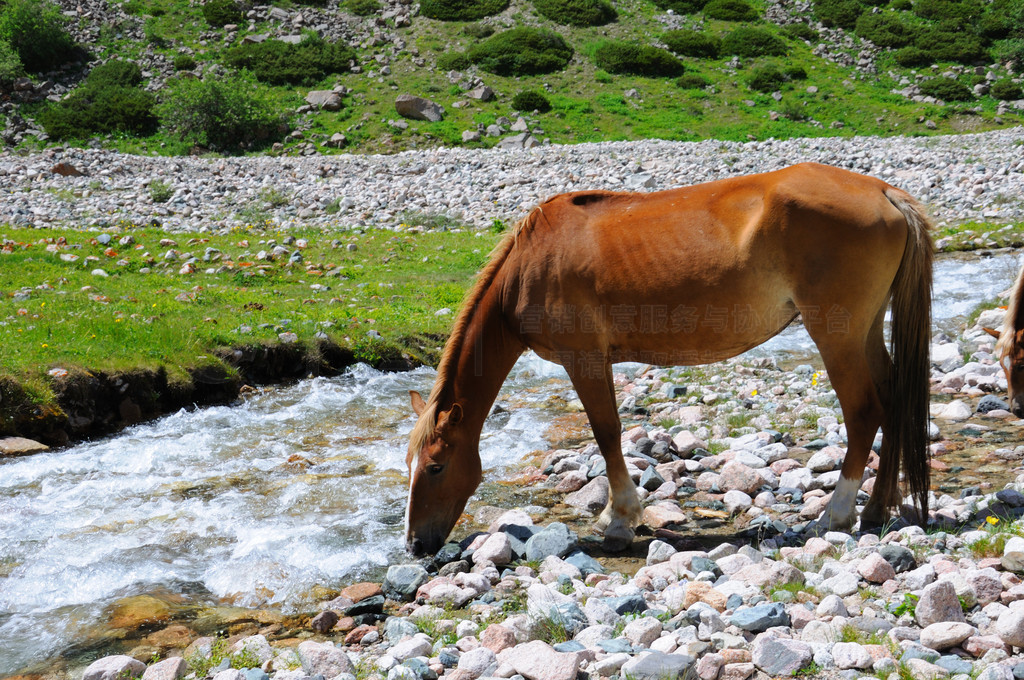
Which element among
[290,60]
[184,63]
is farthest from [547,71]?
[184,63]

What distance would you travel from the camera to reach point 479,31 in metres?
43.1

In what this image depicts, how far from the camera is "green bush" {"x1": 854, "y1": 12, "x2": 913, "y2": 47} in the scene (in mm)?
44188

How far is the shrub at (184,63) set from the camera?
129 feet

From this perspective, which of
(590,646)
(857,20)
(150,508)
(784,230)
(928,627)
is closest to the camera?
(928,627)

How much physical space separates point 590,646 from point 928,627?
4.94 ft

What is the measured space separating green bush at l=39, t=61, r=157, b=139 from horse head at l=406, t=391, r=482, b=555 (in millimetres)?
33768

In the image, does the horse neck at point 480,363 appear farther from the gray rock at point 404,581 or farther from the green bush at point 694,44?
the green bush at point 694,44

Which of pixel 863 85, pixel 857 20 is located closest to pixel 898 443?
pixel 863 85

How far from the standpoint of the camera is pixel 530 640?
4047mm

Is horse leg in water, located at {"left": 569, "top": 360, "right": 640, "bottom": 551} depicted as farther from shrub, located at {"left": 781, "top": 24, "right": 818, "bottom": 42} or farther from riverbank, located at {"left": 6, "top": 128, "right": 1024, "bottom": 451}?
shrub, located at {"left": 781, "top": 24, "right": 818, "bottom": 42}

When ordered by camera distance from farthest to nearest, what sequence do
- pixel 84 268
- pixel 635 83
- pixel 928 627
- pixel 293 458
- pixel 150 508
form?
pixel 635 83, pixel 84 268, pixel 293 458, pixel 150 508, pixel 928 627

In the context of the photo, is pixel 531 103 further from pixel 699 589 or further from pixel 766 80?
pixel 699 589

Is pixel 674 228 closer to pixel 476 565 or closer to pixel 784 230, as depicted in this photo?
pixel 784 230

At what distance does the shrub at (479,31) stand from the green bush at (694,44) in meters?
9.56
